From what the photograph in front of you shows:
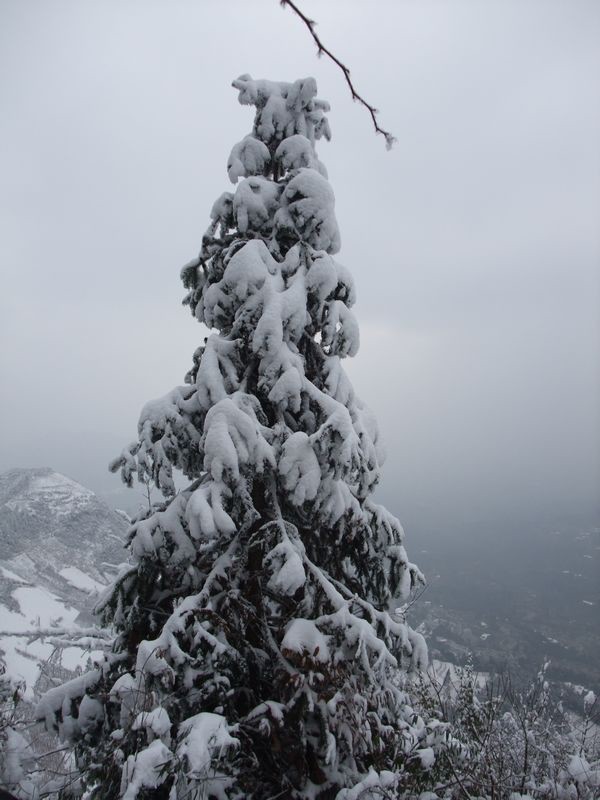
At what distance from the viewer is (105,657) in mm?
4363

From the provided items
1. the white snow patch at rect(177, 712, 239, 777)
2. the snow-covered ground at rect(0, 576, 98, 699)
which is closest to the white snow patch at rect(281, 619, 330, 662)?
the white snow patch at rect(177, 712, 239, 777)

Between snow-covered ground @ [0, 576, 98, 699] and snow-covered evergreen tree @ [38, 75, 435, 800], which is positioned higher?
snow-covered evergreen tree @ [38, 75, 435, 800]

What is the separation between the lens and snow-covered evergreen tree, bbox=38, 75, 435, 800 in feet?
11.5

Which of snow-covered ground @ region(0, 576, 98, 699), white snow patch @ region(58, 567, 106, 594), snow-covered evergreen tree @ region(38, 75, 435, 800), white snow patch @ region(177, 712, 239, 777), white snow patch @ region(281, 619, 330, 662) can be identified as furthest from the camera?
white snow patch @ region(58, 567, 106, 594)

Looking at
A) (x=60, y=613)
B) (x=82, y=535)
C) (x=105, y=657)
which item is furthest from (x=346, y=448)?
(x=82, y=535)

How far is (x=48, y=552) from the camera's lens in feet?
416

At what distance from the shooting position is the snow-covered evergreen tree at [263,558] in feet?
11.5

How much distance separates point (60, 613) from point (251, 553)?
109725mm

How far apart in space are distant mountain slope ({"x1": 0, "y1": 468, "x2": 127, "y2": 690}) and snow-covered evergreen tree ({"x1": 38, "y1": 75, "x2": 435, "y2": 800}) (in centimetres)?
7566

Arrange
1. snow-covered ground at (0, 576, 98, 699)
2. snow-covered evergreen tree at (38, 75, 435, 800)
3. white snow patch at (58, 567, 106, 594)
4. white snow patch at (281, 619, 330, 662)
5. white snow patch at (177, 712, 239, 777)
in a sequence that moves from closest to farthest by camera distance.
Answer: white snow patch at (177, 712, 239, 777) → snow-covered evergreen tree at (38, 75, 435, 800) → white snow patch at (281, 619, 330, 662) → snow-covered ground at (0, 576, 98, 699) → white snow patch at (58, 567, 106, 594)

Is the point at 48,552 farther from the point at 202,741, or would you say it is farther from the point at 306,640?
the point at 202,741

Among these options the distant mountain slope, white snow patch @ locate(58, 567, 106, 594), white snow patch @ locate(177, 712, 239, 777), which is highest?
white snow patch @ locate(177, 712, 239, 777)

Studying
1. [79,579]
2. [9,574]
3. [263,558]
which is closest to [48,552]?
[79,579]

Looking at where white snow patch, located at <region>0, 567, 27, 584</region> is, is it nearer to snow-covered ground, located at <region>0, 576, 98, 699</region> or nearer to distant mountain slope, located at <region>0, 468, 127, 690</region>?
distant mountain slope, located at <region>0, 468, 127, 690</region>
